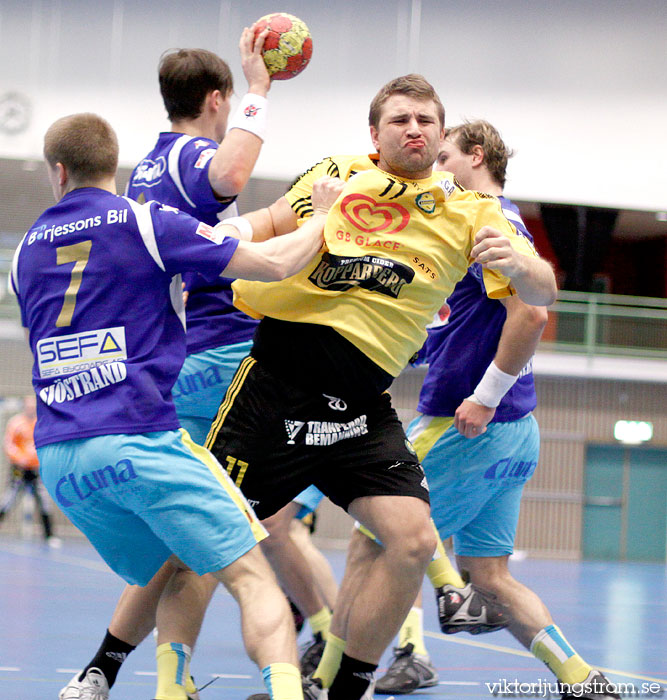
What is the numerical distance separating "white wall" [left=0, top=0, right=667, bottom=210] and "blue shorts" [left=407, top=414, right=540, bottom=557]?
14777 millimetres

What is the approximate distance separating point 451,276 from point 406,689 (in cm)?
189

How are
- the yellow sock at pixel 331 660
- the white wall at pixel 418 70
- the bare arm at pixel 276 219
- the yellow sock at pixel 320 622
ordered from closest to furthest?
1. the bare arm at pixel 276 219
2. the yellow sock at pixel 331 660
3. the yellow sock at pixel 320 622
4. the white wall at pixel 418 70

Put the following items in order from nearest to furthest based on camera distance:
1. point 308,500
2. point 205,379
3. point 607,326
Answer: point 205,379 < point 308,500 < point 607,326

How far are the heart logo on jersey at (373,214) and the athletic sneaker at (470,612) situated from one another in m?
1.41

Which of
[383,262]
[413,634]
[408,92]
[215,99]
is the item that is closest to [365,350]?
[383,262]

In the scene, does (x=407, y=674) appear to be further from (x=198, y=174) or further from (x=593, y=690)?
(x=198, y=174)

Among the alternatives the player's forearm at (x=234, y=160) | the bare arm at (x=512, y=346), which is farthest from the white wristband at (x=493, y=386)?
the player's forearm at (x=234, y=160)

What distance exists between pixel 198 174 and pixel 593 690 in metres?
2.40

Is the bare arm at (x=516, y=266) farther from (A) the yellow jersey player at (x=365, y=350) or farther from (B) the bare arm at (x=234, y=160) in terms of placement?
(B) the bare arm at (x=234, y=160)

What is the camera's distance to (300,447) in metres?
3.32

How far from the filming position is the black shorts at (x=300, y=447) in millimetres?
3309

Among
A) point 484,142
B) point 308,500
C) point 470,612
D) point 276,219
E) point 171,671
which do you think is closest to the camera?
point 171,671

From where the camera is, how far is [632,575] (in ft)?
49.2

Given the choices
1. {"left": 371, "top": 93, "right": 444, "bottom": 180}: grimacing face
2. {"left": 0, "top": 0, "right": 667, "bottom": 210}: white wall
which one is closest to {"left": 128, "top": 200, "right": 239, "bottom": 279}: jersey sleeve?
{"left": 371, "top": 93, "right": 444, "bottom": 180}: grimacing face
